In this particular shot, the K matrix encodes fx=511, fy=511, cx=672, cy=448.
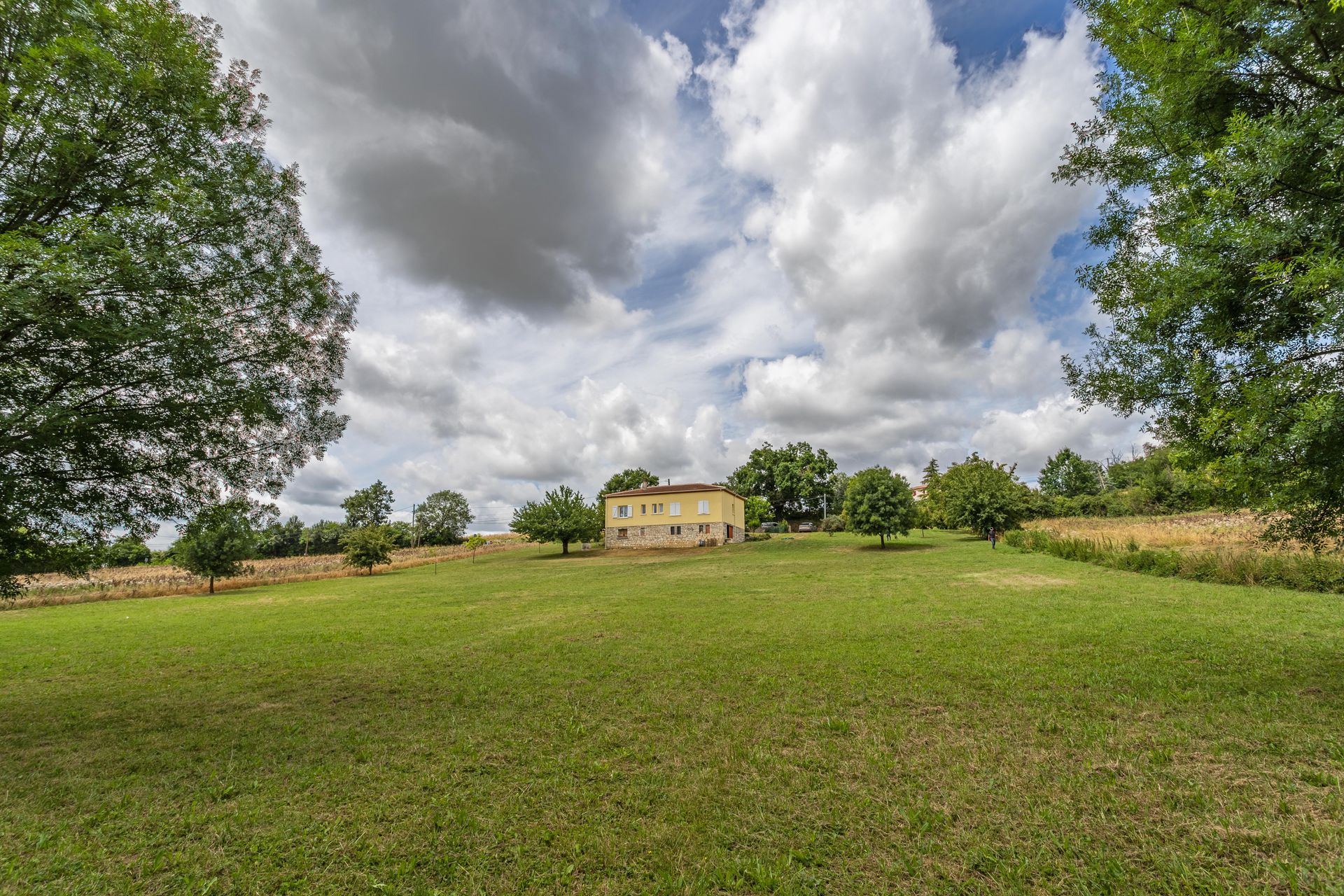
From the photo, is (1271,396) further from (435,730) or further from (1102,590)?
(1102,590)

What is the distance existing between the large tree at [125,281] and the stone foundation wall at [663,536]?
38.5 m

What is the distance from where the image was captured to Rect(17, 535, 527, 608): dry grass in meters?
26.4

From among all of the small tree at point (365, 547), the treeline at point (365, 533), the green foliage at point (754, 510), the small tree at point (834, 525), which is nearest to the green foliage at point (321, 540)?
the treeline at point (365, 533)

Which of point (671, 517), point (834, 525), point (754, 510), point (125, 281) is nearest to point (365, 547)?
point (671, 517)

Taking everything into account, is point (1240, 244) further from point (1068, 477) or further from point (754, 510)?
point (1068, 477)

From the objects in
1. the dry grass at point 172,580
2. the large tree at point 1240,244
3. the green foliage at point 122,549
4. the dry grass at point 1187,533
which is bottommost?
the dry grass at point 172,580

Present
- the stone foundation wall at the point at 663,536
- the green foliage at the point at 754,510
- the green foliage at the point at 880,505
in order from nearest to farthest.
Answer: the green foliage at the point at 880,505, the stone foundation wall at the point at 663,536, the green foliage at the point at 754,510

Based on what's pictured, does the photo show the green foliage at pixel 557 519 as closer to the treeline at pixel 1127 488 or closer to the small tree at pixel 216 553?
the small tree at pixel 216 553

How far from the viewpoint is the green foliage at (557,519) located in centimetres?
4403

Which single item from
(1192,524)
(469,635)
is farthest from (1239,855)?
(1192,524)

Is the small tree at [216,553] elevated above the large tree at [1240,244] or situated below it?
below

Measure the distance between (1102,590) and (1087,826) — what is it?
16.2 metres

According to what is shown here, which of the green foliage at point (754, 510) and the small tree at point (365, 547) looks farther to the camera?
the green foliage at point (754, 510)

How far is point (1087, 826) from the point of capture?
395 centimetres
